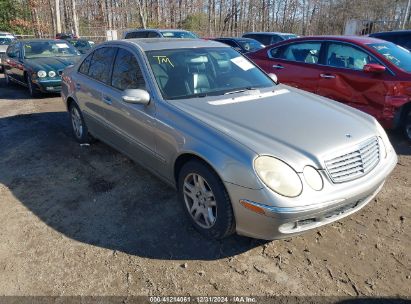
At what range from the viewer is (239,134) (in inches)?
108

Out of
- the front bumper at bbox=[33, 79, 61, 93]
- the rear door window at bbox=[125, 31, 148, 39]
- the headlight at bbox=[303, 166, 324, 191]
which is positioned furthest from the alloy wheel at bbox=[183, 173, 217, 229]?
the rear door window at bbox=[125, 31, 148, 39]

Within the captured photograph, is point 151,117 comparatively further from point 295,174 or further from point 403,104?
point 403,104

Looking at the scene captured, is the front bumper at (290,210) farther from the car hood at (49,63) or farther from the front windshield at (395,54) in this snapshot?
the car hood at (49,63)

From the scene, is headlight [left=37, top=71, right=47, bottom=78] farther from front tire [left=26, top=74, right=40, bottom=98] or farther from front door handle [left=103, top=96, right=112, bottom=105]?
front door handle [left=103, top=96, right=112, bottom=105]

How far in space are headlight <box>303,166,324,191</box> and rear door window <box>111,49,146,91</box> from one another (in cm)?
189

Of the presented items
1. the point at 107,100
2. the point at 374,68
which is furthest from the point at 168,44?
the point at 374,68

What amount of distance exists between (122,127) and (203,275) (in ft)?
6.55

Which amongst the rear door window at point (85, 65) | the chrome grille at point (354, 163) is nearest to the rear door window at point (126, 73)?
the rear door window at point (85, 65)

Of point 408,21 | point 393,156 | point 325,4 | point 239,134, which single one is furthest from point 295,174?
point 325,4

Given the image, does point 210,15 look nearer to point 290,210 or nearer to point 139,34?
point 139,34

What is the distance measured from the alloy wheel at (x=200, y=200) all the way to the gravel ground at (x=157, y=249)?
0.18m

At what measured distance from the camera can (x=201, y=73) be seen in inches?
147

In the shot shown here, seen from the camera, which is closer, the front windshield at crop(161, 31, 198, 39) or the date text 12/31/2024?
the date text 12/31/2024

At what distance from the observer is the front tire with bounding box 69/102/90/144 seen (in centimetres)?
520
